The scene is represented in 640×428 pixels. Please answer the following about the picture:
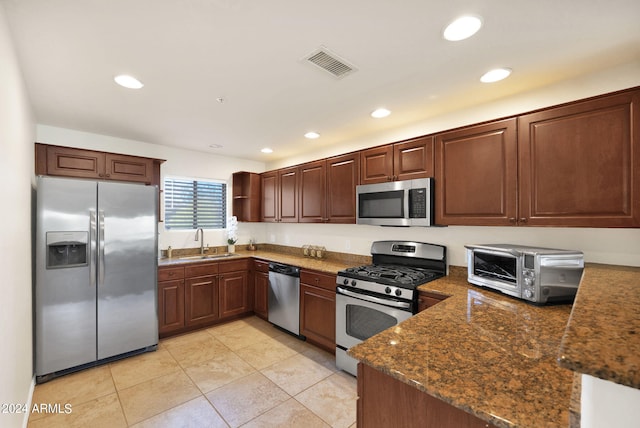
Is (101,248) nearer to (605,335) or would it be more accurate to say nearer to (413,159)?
(413,159)

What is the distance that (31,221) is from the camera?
243 cm

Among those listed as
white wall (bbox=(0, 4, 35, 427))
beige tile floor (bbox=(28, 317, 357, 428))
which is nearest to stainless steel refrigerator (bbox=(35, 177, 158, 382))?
beige tile floor (bbox=(28, 317, 357, 428))

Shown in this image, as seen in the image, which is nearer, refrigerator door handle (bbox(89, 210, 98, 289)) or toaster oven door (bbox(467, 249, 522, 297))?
toaster oven door (bbox(467, 249, 522, 297))

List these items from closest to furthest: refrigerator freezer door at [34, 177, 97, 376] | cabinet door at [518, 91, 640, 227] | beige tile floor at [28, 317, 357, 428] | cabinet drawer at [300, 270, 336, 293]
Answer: cabinet door at [518, 91, 640, 227] < beige tile floor at [28, 317, 357, 428] < refrigerator freezer door at [34, 177, 97, 376] < cabinet drawer at [300, 270, 336, 293]

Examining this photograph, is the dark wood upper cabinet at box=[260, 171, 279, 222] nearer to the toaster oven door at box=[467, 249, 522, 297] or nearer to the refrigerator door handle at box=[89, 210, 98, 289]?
the refrigerator door handle at box=[89, 210, 98, 289]

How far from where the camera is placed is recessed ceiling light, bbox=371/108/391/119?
261cm

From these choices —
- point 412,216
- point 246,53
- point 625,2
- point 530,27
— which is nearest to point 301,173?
point 412,216

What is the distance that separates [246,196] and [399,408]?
153 inches

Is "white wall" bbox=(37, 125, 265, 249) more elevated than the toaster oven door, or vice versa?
"white wall" bbox=(37, 125, 265, 249)

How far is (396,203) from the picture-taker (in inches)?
105

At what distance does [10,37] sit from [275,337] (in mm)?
3323

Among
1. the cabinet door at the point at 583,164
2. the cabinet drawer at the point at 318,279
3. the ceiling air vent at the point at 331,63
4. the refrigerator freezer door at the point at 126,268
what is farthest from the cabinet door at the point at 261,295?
the cabinet door at the point at 583,164

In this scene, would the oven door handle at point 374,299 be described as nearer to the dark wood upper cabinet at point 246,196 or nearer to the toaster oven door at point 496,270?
the toaster oven door at point 496,270

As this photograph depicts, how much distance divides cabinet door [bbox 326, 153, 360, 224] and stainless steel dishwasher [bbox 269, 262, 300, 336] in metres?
0.82
